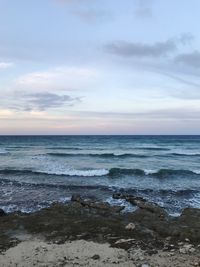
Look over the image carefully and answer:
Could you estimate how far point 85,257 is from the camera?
8766mm

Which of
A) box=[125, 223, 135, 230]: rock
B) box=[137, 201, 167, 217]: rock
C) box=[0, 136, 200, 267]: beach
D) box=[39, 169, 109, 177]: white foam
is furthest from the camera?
box=[39, 169, 109, 177]: white foam

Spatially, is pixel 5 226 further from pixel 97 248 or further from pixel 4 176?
pixel 4 176

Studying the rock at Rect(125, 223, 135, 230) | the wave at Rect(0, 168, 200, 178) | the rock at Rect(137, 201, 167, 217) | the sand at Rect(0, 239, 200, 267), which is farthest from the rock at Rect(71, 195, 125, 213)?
the wave at Rect(0, 168, 200, 178)

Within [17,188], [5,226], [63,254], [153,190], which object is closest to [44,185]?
[17,188]

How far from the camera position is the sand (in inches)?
329

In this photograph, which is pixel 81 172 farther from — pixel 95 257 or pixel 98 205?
pixel 95 257

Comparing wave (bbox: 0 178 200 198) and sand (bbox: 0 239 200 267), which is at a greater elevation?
wave (bbox: 0 178 200 198)

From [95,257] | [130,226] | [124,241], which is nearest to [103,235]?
[124,241]

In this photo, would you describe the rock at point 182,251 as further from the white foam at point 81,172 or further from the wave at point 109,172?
the white foam at point 81,172

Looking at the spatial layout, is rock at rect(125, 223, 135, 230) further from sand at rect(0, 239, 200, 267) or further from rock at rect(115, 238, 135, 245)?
sand at rect(0, 239, 200, 267)

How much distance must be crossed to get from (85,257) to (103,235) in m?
1.91

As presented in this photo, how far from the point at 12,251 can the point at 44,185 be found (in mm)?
Answer: 10531

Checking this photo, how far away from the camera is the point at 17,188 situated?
18.8m

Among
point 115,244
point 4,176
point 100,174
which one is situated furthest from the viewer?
point 100,174
